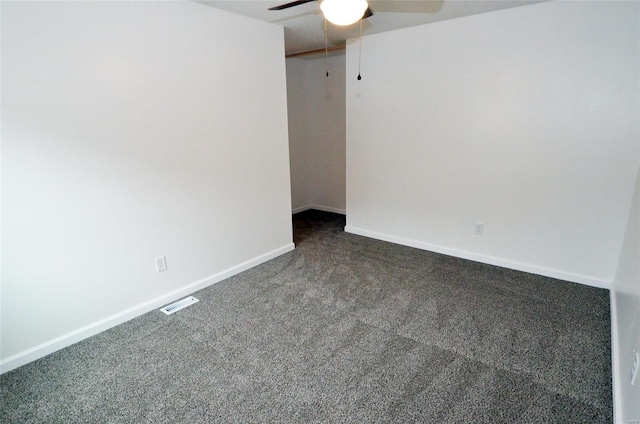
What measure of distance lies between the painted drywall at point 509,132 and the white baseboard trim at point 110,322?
1.97m

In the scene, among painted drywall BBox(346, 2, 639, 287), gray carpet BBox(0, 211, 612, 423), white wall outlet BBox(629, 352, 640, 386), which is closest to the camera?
white wall outlet BBox(629, 352, 640, 386)

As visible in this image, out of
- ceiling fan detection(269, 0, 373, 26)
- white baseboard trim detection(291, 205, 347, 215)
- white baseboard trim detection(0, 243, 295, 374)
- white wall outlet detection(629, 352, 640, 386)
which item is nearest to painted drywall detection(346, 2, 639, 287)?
white baseboard trim detection(291, 205, 347, 215)

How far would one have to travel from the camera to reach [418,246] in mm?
3812

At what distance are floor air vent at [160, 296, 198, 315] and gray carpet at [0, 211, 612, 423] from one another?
3.5 inches

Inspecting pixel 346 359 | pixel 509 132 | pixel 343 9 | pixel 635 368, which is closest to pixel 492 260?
pixel 509 132

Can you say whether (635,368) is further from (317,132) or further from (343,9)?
(317,132)

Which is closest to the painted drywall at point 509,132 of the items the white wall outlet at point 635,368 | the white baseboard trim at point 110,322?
the white wall outlet at point 635,368

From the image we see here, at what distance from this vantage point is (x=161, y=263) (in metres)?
2.64

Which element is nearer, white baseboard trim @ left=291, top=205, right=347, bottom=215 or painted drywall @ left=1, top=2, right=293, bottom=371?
painted drywall @ left=1, top=2, right=293, bottom=371

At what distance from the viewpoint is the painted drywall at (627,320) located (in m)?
1.47

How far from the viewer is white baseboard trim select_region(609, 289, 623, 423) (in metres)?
1.59

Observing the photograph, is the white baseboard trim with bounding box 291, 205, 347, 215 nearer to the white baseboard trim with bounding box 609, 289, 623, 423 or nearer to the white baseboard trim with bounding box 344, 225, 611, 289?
the white baseboard trim with bounding box 344, 225, 611, 289

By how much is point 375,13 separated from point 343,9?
1.45m

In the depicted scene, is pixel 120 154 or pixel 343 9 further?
pixel 120 154
